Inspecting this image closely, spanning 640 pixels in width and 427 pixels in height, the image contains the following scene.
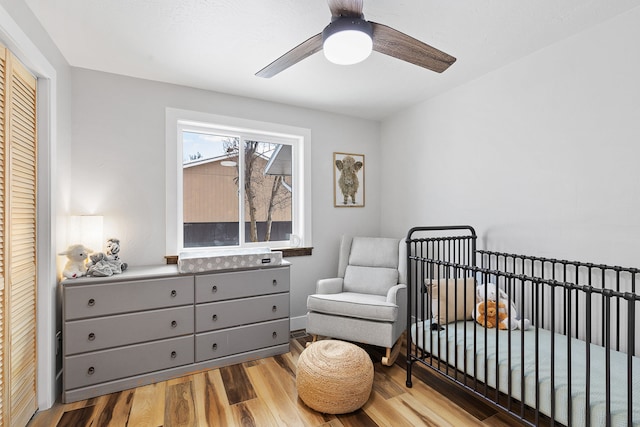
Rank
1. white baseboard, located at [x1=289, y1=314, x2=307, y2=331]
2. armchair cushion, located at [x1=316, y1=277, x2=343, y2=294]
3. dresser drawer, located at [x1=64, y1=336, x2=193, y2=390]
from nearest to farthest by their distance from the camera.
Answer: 1. dresser drawer, located at [x1=64, y1=336, x2=193, y2=390]
2. armchair cushion, located at [x1=316, y1=277, x2=343, y2=294]
3. white baseboard, located at [x1=289, y1=314, x2=307, y2=331]

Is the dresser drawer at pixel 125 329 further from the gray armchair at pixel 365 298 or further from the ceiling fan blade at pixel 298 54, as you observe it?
the ceiling fan blade at pixel 298 54

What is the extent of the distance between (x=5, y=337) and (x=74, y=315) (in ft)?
1.70

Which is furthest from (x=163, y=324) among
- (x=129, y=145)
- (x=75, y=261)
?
(x=129, y=145)

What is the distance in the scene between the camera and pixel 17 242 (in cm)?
167

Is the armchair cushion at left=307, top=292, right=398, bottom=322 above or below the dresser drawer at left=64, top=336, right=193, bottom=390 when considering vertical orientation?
above

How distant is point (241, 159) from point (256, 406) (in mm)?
2103

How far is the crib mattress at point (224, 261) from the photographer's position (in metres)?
2.34

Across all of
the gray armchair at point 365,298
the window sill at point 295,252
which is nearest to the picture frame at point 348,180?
the gray armchair at point 365,298

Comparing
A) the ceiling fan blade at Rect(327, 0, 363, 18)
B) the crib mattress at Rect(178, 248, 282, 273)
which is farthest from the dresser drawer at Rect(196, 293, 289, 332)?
the ceiling fan blade at Rect(327, 0, 363, 18)

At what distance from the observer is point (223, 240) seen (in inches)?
119

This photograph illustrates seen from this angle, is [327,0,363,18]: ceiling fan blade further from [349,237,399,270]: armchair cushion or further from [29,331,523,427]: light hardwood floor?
[349,237,399,270]: armchair cushion

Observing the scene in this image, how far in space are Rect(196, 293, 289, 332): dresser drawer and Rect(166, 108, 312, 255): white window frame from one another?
638 millimetres

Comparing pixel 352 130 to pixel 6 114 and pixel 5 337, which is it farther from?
pixel 5 337

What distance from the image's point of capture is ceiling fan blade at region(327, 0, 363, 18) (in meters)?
1.31
